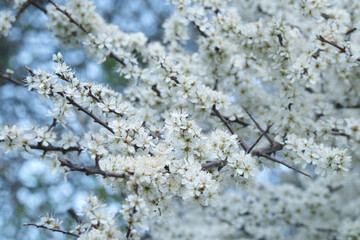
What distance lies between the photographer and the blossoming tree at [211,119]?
101 inches

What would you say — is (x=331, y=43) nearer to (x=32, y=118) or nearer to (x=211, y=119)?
(x=211, y=119)

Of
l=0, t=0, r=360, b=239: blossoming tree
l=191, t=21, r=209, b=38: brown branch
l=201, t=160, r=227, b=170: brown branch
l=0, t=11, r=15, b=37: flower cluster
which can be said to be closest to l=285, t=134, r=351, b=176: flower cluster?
l=0, t=0, r=360, b=239: blossoming tree

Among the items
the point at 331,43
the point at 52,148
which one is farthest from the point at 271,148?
the point at 52,148

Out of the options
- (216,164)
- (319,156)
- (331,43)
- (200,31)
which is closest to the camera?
(216,164)

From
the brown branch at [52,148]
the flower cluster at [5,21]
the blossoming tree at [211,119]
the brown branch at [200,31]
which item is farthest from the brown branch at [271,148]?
the flower cluster at [5,21]

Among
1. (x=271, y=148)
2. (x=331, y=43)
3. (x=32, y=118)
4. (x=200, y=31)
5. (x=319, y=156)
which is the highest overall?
(x=331, y=43)

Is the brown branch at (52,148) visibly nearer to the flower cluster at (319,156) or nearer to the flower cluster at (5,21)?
the flower cluster at (5,21)

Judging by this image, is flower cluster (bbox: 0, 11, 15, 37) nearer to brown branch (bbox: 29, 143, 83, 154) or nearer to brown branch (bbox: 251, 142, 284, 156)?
brown branch (bbox: 29, 143, 83, 154)

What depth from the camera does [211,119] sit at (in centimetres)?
396

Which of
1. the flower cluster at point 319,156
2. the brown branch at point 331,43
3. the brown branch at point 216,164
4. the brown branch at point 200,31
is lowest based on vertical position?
the brown branch at point 216,164

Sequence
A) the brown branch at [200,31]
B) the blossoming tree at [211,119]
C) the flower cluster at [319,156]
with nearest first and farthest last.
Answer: the blossoming tree at [211,119] → the flower cluster at [319,156] → the brown branch at [200,31]

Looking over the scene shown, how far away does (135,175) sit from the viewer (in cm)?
236

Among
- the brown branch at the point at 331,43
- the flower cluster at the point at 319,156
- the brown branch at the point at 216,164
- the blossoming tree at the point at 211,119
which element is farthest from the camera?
the brown branch at the point at 331,43

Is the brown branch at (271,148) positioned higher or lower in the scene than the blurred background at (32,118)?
higher
